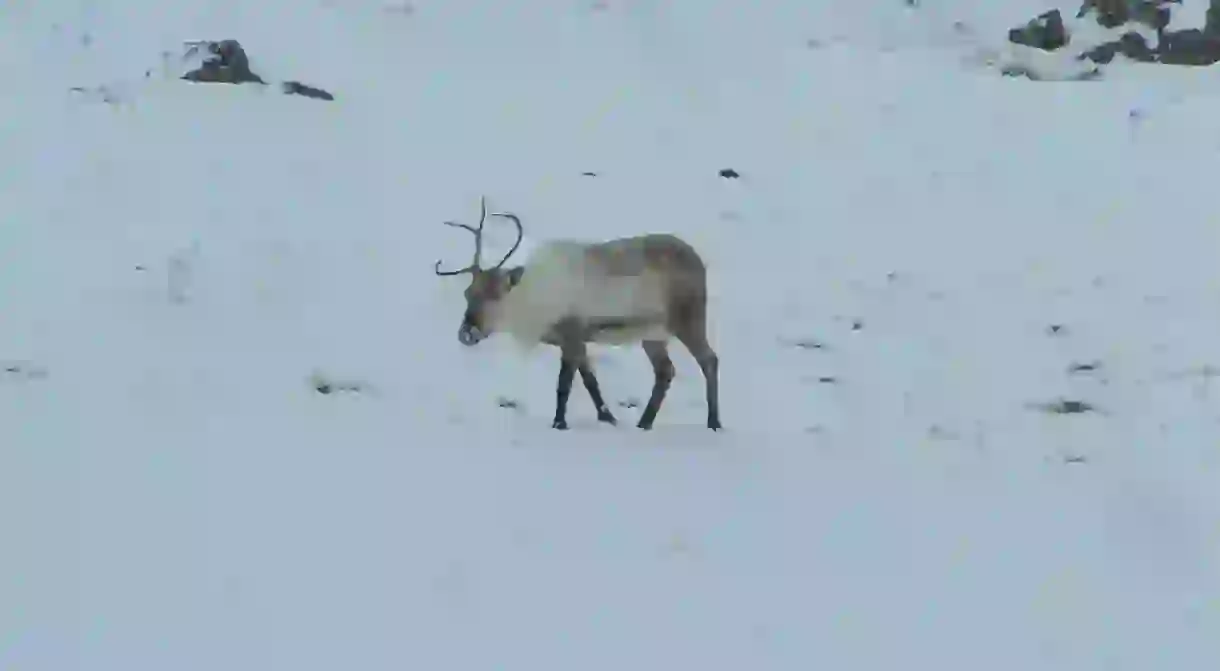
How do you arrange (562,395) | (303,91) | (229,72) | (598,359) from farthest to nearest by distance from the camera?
1. (303,91)
2. (229,72)
3. (598,359)
4. (562,395)

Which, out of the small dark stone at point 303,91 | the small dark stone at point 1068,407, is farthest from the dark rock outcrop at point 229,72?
the small dark stone at point 1068,407

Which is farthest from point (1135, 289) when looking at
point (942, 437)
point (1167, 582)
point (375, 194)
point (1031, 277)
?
point (1167, 582)

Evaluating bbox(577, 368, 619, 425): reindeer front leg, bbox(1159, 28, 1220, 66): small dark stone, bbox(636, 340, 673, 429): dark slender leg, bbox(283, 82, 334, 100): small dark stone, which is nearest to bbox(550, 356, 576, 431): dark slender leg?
bbox(577, 368, 619, 425): reindeer front leg

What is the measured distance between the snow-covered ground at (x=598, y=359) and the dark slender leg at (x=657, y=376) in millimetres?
264

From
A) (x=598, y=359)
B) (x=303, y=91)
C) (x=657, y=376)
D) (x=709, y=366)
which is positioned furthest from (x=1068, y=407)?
(x=303, y=91)

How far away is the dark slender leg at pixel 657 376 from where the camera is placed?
7562 mm

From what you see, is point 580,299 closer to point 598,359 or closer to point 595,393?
point 595,393

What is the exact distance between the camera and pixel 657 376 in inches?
304

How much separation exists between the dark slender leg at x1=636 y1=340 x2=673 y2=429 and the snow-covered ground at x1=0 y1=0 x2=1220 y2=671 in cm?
26

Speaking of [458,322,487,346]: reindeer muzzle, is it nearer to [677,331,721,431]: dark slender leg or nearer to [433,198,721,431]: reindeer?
[433,198,721,431]: reindeer

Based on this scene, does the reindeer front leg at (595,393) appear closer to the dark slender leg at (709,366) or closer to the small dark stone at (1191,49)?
the dark slender leg at (709,366)

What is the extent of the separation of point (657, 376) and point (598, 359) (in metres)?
1.74

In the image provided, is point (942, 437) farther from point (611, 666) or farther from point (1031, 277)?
point (1031, 277)

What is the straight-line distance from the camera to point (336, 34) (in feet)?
58.9
